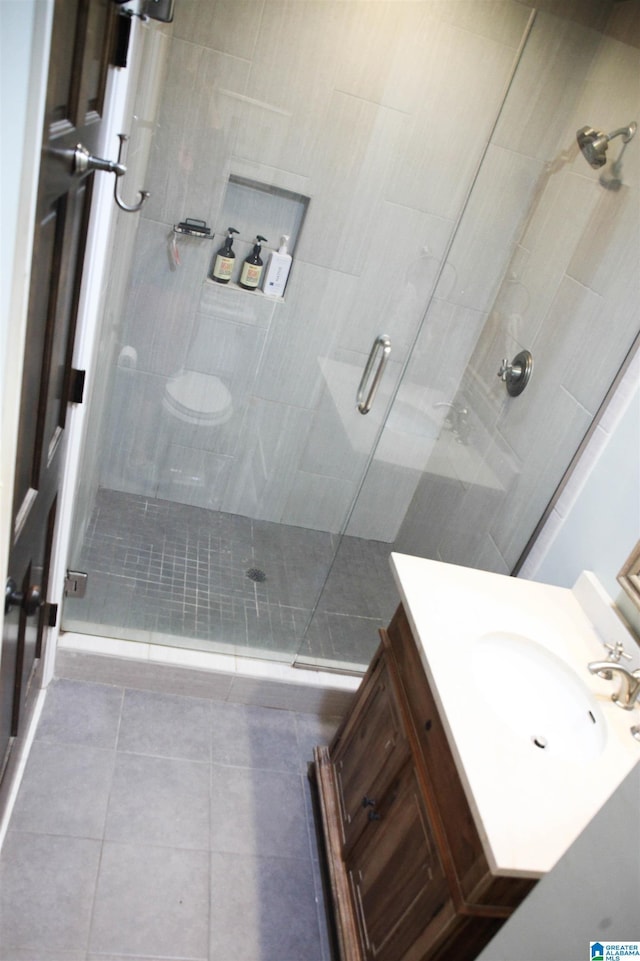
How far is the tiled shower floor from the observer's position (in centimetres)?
230

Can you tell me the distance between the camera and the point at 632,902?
59cm

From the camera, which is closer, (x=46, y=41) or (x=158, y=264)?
(x=46, y=41)

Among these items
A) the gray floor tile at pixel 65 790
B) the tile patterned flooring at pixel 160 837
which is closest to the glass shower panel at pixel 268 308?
the tile patterned flooring at pixel 160 837

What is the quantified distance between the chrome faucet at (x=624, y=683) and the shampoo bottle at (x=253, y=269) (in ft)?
5.37

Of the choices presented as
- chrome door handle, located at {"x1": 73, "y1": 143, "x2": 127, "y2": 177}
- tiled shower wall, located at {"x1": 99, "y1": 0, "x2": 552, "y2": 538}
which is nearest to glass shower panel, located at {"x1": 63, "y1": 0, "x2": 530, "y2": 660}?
tiled shower wall, located at {"x1": 99, "y1": 0, "x2": 552, "y2": 538}

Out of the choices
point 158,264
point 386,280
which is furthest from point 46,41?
point 386,280

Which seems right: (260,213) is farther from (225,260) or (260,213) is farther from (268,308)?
(268,308)

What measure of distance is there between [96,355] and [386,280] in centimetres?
108

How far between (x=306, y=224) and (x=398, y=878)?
6.39ft

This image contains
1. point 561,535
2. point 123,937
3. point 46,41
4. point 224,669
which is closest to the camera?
point 46,41

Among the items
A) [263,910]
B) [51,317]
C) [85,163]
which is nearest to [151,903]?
[263,910]

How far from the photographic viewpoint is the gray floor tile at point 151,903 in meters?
1.62

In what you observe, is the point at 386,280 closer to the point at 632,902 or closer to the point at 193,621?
the point at 193,621

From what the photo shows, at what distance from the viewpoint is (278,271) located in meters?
2.50
